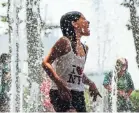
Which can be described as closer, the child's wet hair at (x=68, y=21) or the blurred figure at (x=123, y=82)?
the child's wet hair at (x=68, y=21)

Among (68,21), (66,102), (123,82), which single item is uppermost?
(68,21)

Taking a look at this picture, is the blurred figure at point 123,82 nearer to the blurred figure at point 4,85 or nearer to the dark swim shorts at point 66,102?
the blurred figure at point 4,85

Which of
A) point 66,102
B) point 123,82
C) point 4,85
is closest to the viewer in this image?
point 66,102

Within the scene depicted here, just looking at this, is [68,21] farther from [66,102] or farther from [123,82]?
[123,82]

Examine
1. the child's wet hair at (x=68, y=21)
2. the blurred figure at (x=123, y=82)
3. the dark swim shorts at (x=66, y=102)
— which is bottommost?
the dark swim shorts at (x=66, y=102)

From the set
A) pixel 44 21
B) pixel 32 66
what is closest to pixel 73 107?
pixel 32 66

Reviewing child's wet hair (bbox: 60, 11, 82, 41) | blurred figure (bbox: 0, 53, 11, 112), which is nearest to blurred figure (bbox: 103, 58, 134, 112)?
blurred figure (bbox: 0, 53, 11, 112)

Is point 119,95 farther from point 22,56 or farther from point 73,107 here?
point 22,56

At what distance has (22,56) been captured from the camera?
1352 centimetres

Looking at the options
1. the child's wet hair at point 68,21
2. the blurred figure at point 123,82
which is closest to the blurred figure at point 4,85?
the blurred figure at point 123,82

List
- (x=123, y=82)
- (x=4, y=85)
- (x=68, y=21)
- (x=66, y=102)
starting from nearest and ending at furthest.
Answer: (x=66, y=102) → (x=68, y=21) → (x=123, y=82) → (x=4, y=85)

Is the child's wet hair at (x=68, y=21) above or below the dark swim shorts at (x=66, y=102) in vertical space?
above

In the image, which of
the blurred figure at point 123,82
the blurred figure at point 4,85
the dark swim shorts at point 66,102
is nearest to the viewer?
the dark swim shorts at point 66,102

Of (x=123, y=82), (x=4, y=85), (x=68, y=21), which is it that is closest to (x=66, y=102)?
(x=68, y=21)
